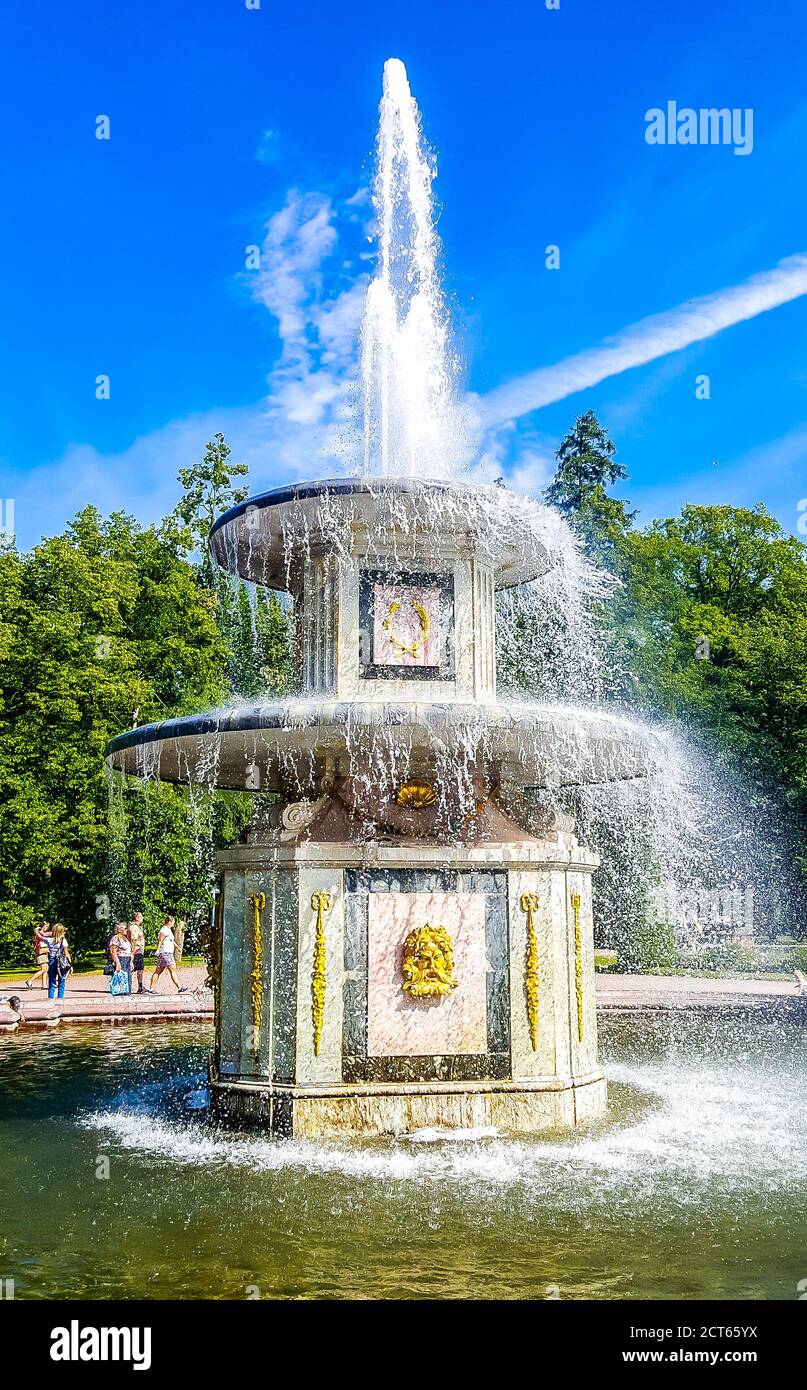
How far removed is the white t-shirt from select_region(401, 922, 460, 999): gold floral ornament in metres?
14.4

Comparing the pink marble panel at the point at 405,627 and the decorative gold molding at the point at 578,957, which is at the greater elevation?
the pink marble panel at the point at 405,627

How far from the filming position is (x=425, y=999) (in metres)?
10.5

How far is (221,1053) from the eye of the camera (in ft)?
35.6

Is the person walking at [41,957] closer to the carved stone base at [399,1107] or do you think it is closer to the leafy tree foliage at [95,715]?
the leafy tree foliage at [95,715]

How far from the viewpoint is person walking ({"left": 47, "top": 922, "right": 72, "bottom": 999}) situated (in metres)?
21.3

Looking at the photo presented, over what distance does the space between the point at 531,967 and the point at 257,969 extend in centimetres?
257

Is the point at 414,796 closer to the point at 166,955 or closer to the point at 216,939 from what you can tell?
the point at 216,939

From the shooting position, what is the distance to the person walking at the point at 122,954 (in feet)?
72.7

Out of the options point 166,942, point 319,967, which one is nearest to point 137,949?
point 166,942

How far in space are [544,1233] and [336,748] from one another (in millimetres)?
4830

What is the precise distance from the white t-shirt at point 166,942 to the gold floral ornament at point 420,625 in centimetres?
1445

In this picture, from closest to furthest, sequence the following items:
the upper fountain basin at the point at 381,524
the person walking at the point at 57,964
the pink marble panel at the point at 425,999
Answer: the pink marble panel at the point at 425,999, the upper fountain basin at the point at 381,524, the person walking at the point at 57,964

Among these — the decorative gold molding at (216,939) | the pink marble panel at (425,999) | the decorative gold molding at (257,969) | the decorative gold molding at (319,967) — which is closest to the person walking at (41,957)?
the decorative gold molding at (216,939)
